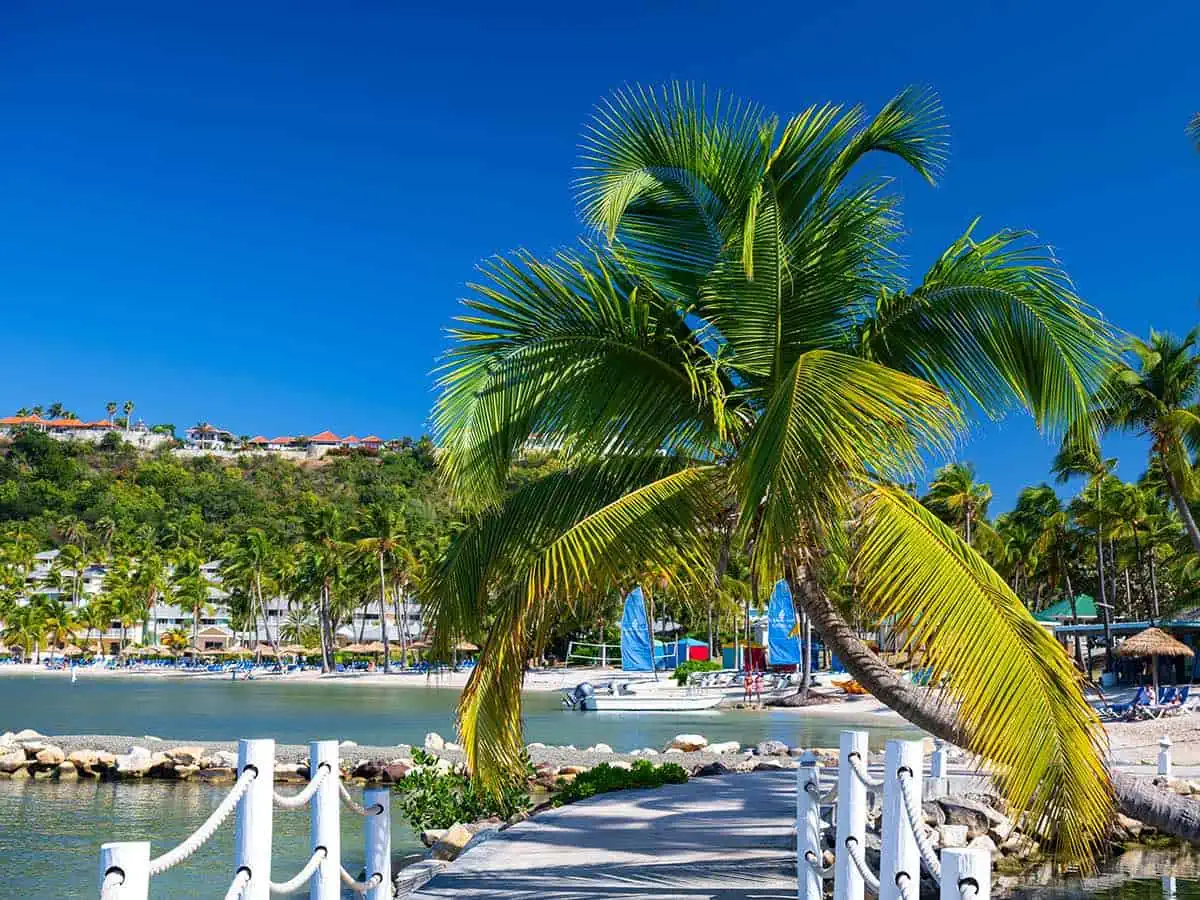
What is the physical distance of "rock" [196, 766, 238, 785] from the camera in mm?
21531

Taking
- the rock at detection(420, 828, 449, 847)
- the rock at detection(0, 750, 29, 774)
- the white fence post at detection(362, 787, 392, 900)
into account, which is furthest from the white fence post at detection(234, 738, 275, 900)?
the rock at detection(0, 750, 29, 774)

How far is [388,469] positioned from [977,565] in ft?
510

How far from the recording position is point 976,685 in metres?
6.27

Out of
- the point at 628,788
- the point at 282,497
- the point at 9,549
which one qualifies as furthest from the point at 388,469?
the point at 628,788

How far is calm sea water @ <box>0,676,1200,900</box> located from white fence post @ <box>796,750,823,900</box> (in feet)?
17.4

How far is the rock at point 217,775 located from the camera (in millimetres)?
21531

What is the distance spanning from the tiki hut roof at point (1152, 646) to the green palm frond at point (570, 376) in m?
29.9

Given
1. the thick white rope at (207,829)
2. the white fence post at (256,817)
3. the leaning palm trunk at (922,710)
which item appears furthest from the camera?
the leaning palm trunk at (922,710)

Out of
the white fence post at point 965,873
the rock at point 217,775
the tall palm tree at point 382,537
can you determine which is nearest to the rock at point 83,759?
the rock at point 217,775

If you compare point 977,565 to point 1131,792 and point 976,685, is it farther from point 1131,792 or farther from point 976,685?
point 1131,792

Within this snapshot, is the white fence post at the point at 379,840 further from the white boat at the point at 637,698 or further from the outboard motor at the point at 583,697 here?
the outboard motor at the point at 583,697

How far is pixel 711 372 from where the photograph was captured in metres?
8.44

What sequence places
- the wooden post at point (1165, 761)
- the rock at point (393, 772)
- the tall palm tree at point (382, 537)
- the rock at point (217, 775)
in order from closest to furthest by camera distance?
the wooden post at point (1165, 761), the rock at point (393, 772), the rock at point (217, 775), the tall palm tree at point (382, 537)

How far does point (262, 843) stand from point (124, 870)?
59.7 inches
